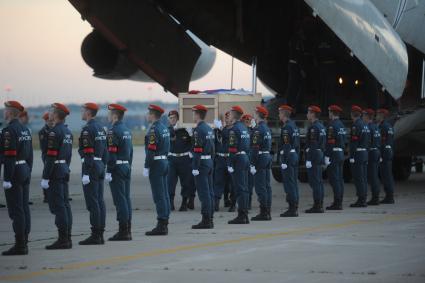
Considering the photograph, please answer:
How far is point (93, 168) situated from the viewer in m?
11.4

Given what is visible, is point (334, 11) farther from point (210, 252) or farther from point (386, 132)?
point (210, 252)

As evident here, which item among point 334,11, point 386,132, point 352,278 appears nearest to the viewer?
point 352,278

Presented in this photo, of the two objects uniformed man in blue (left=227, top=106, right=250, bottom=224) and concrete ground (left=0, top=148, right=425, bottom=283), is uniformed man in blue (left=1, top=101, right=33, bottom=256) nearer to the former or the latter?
concrete ground (left=0, top=148, right=425, bottom=283)

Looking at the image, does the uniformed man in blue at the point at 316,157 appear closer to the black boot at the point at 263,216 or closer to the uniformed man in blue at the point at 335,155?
the uniformed man in blue at the point at 335,155

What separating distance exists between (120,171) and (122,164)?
9 cm

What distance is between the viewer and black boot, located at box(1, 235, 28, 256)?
10523 millimetres

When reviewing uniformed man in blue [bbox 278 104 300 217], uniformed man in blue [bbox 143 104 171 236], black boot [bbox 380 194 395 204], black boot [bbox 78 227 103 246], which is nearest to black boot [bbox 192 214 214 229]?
uniformed man in blue [bbox 143 104 171 236]

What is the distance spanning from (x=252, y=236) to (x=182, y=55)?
29.8ft

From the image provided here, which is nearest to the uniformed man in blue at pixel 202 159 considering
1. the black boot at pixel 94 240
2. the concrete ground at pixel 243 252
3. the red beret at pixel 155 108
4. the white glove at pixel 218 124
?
the concrete ground at pixel 243 252

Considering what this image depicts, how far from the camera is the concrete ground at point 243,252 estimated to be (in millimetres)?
8828

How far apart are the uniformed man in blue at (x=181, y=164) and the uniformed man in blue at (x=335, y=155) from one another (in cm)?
233

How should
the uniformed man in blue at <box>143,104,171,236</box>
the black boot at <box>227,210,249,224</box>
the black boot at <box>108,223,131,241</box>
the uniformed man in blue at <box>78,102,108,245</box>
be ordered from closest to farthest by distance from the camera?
the uniformed man in blue at <box>78,102,108,245</box> → the black boot at <box>108,223,131,241</box> → the uniformed man in blue at <box>143,104,171,236</box> → the black boot at <box>227,210,249,224</box>

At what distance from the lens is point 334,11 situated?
54.7 feet

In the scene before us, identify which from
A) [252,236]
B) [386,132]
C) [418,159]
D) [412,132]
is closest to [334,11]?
[386,132]
